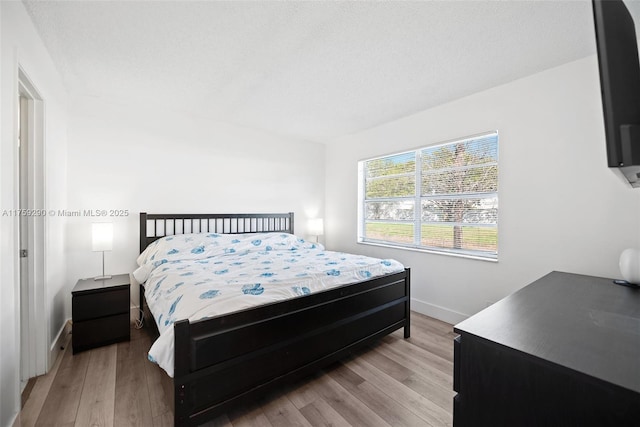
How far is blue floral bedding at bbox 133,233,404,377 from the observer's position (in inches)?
63.3

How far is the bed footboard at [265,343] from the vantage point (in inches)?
57.1

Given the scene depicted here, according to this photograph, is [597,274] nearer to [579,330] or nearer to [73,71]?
[579,330]

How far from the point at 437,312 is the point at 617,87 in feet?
9.82

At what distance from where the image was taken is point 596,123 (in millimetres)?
2135

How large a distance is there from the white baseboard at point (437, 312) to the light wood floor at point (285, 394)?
683 millimetres

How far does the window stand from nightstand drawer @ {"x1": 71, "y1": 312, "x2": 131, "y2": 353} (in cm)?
308

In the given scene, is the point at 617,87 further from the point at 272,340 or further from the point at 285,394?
the point at 285,394

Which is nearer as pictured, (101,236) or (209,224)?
(101,236)

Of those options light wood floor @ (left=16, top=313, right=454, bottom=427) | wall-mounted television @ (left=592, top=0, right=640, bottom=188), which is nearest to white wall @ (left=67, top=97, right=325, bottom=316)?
light wood floor @ (left=16, top=313, right=454, bottom=427)

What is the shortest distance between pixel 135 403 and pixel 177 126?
2.98 metres

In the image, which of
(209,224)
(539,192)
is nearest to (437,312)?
(539,192)

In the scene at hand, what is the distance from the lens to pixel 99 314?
243cm

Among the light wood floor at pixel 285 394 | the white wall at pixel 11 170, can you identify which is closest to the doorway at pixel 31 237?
the white wall at pixel 11 170

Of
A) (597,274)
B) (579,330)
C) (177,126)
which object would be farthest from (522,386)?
(177,126)
